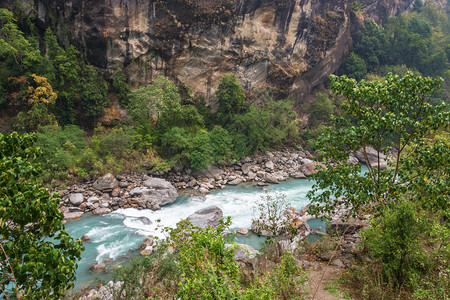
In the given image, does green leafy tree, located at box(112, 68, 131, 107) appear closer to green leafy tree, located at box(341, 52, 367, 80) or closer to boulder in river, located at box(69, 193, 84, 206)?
boulder in river, located at box(69, 193, 84, 206)

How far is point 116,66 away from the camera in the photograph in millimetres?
15938

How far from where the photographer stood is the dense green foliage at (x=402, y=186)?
12.0 ft

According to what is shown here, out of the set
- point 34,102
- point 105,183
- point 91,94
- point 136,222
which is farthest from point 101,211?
point 91,94

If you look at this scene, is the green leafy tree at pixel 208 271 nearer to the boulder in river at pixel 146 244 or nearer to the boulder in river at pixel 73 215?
the boulder in river at pixel 146 244

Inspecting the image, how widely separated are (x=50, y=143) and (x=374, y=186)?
12.8 metres

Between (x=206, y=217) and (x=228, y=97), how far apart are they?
415 inches

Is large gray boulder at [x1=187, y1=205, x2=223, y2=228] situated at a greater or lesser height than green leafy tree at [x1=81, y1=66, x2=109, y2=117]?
lesser

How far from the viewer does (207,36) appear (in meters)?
17.1

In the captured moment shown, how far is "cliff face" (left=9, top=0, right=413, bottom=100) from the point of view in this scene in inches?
582

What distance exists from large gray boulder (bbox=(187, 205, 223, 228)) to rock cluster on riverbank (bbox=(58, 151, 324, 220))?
2.38m

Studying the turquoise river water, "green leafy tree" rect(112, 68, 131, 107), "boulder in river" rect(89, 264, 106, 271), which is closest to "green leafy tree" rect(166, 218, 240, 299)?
the turquoise river water

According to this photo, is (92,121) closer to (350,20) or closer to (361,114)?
(361,114)

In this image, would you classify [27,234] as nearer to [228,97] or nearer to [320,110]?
[228,97]

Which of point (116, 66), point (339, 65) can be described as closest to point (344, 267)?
point (116, 66)
